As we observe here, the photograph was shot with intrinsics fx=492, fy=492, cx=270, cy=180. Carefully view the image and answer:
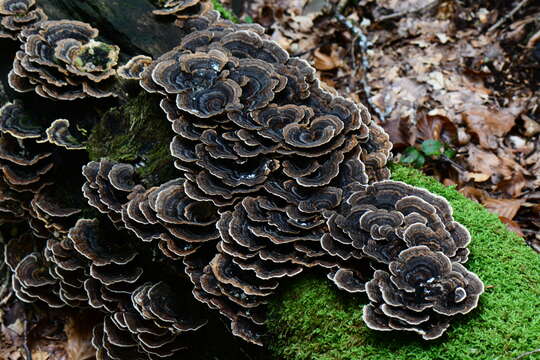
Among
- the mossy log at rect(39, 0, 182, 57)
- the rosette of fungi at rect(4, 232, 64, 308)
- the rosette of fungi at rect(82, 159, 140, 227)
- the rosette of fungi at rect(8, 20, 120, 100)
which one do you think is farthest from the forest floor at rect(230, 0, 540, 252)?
the rosette of fungi at rect(4, 232, 64, 308)

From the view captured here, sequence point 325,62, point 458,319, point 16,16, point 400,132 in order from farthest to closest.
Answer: point 325,62 → point 400,132 → point 16,16 → point 458,319

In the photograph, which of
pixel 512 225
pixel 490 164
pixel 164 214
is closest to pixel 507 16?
pixel 490 164

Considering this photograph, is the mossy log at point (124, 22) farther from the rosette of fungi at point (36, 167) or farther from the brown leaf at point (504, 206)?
the brown leaf at point (504, 206)

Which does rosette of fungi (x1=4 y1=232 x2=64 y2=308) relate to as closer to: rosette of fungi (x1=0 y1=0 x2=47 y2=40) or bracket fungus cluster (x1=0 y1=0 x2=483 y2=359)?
bracket fungus cluster (x1=0 y1=0 x2=483 y2=359)

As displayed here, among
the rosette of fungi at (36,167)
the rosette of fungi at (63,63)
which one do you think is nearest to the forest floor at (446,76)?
the rosette of fungi at (63,63)

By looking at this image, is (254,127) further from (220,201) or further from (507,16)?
(507,16)
